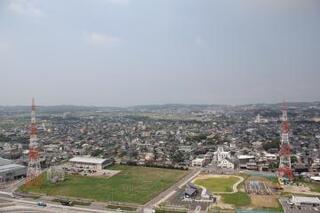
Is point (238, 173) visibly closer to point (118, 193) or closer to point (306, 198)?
point (306, 198)

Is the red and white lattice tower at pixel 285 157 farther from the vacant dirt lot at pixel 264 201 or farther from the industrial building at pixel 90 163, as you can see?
the industrial building at pixel 90 163

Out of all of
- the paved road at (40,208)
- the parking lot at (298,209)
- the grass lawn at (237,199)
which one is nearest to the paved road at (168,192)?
the paved road at (40,208)

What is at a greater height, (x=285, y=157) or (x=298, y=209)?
(x=285, y=157)

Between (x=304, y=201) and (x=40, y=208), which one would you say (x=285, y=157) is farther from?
(x=40, y=208)

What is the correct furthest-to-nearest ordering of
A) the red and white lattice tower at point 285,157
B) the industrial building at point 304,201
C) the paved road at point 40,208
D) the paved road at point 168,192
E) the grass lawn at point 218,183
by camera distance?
the red and white lattice tower at point 285,157, the grass lawn at point 218,183, the industrial building at point 304,201, the paved road at point 168,192, the paved road at point 40,208

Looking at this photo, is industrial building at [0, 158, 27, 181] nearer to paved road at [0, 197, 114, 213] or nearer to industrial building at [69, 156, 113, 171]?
industrial building at [69, 156, 113, 171]

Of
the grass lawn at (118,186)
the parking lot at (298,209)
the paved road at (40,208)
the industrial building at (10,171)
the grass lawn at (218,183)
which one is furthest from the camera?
the industrial building at (10,171)

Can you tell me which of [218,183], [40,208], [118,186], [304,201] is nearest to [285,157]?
[218,183]

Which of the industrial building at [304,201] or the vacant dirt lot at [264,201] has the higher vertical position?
the industrial building at [304,201]
